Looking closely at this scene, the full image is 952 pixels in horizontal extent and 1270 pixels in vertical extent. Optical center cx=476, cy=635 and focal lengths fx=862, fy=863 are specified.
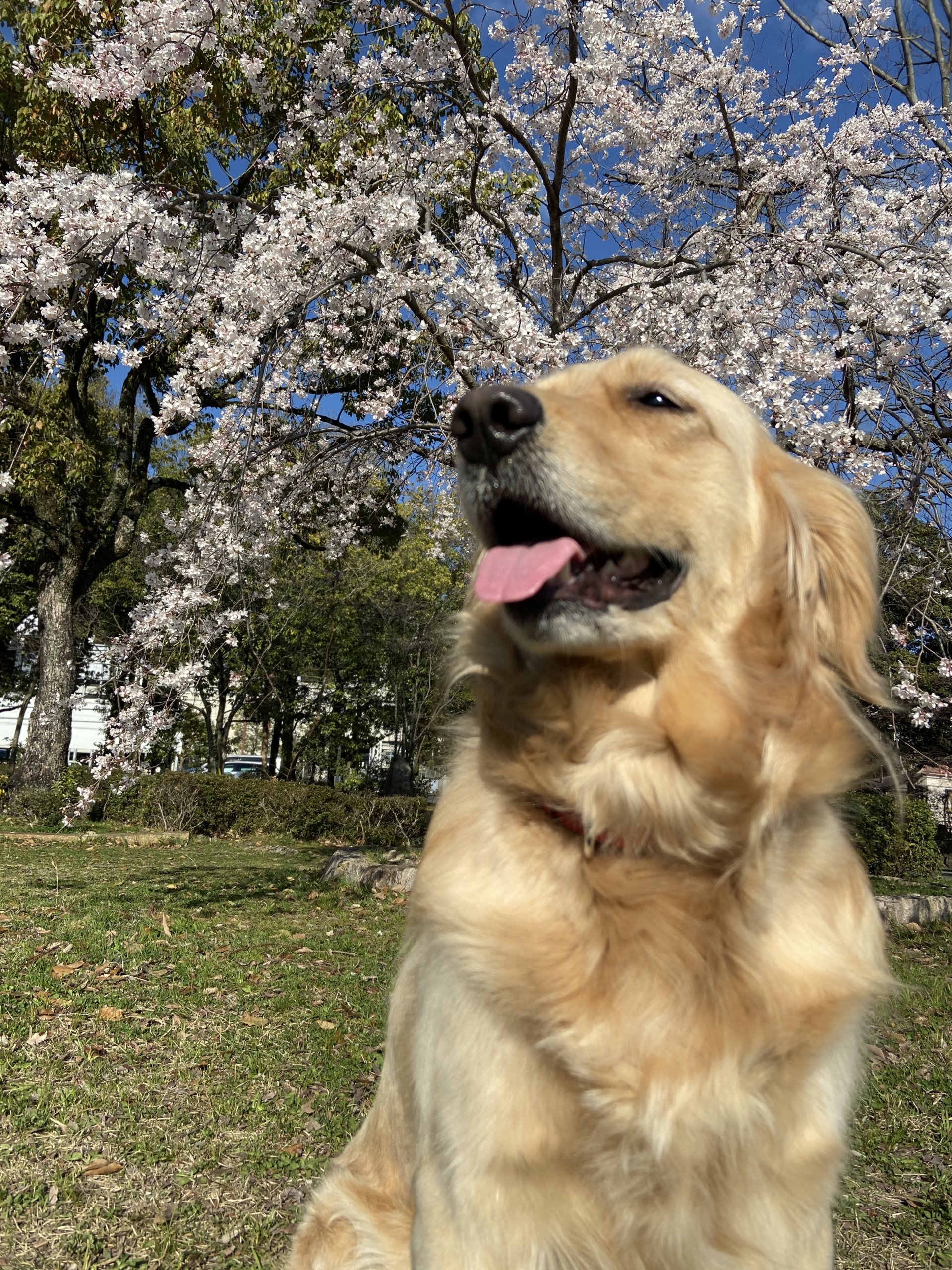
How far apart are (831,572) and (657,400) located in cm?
61

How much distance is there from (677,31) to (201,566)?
581cm

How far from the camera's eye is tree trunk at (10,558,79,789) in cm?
1576

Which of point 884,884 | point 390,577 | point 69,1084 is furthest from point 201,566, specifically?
point 390,577

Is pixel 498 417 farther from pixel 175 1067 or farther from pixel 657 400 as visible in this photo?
pixel 175 1067

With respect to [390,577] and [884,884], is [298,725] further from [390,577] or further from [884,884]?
[884,884]

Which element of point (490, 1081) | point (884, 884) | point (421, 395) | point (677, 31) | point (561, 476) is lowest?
point (884, 884)

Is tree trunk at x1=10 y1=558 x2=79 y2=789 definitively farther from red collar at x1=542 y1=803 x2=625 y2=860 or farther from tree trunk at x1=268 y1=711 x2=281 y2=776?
red collar at x1=542 y1=803 x2=625 y2=860

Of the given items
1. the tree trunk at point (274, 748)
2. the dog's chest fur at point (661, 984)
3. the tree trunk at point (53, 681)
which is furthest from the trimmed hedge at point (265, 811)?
the dog's chest fur at point (661, 984)

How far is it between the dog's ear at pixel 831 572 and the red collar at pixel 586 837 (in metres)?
0.67

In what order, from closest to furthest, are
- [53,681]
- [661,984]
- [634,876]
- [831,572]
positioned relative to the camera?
[661,984] → [634,876] → [831,572] → [53,681]

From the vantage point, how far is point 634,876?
1785 millimetres

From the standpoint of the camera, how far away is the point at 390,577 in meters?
23.1

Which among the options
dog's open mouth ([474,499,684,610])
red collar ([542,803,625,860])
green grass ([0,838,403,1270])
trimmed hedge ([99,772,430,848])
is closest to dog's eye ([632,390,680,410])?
dog's open mouth ([474,499,684,610])

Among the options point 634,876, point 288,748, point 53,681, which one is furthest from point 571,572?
point 288,748
